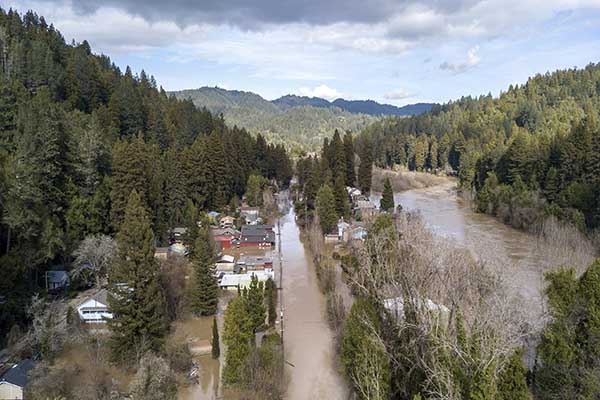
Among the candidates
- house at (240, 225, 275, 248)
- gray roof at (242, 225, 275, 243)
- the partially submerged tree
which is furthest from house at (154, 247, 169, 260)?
the partially submerged tree

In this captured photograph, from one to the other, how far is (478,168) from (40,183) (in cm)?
4781

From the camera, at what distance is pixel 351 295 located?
22.6 m

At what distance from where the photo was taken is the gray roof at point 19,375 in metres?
13.6

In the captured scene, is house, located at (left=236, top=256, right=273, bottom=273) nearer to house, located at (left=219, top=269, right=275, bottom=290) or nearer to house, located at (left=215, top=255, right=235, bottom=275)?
house, located at (left=215, top=255, right=235, bottom=275)

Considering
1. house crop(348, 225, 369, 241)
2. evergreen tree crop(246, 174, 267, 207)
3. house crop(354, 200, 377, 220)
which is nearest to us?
house crop(348, 225, 369, 241)

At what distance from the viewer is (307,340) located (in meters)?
20.2

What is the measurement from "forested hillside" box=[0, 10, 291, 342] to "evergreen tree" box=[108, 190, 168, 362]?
4991mm

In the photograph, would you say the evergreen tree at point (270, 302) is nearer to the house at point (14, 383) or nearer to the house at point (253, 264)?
the house at point (253, 264)

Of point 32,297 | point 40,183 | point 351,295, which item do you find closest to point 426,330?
point 351,295

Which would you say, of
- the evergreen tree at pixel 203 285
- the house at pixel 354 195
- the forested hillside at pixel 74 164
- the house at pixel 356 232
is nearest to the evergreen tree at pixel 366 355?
the evergreen tree at pixel 203 285

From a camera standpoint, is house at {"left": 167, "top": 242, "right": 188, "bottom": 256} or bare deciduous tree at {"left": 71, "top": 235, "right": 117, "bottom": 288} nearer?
bare deciduous tree at {"left": 71, "top": 235, "right": 117, "bottom": 288}

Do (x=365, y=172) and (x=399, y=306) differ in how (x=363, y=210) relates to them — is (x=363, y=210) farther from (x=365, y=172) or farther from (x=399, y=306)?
(x=399, y=306)

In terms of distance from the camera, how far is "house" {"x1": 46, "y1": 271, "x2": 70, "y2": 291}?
23344 mm

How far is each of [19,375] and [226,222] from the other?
24.4 meters
